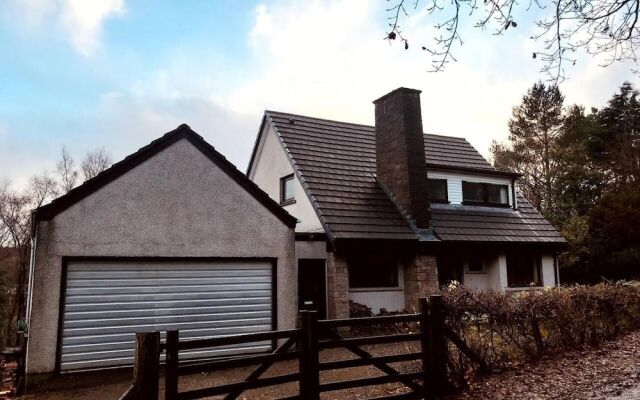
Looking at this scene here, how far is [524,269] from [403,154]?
7247 mm

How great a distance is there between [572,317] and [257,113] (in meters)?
14.7

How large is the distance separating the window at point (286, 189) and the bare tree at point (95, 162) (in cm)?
1869

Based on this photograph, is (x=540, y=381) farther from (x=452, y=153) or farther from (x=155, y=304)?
(x=452, y=153)

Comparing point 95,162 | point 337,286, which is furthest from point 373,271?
point 95,162

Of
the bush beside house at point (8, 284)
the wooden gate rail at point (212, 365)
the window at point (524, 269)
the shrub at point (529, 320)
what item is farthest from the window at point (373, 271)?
the bush beside house at point (8, 284)

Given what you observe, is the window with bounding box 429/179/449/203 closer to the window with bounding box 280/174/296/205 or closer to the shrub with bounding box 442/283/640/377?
the window with bounding box 280/174/296/205

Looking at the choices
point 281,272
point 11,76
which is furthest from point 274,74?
point 11,76

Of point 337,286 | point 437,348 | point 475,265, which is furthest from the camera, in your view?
point 475,265

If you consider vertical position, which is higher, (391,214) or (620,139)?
(620,139)

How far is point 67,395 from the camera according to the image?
870 cm

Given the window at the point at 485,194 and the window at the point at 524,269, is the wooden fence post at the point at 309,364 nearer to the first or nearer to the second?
the window at the point at 485,194

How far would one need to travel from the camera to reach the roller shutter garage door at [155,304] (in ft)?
31.3

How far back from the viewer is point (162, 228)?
10.5 meters

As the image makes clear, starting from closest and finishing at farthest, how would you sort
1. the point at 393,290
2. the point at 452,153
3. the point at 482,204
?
the point at 393,290
the point at 482,204
the point at 452,153
